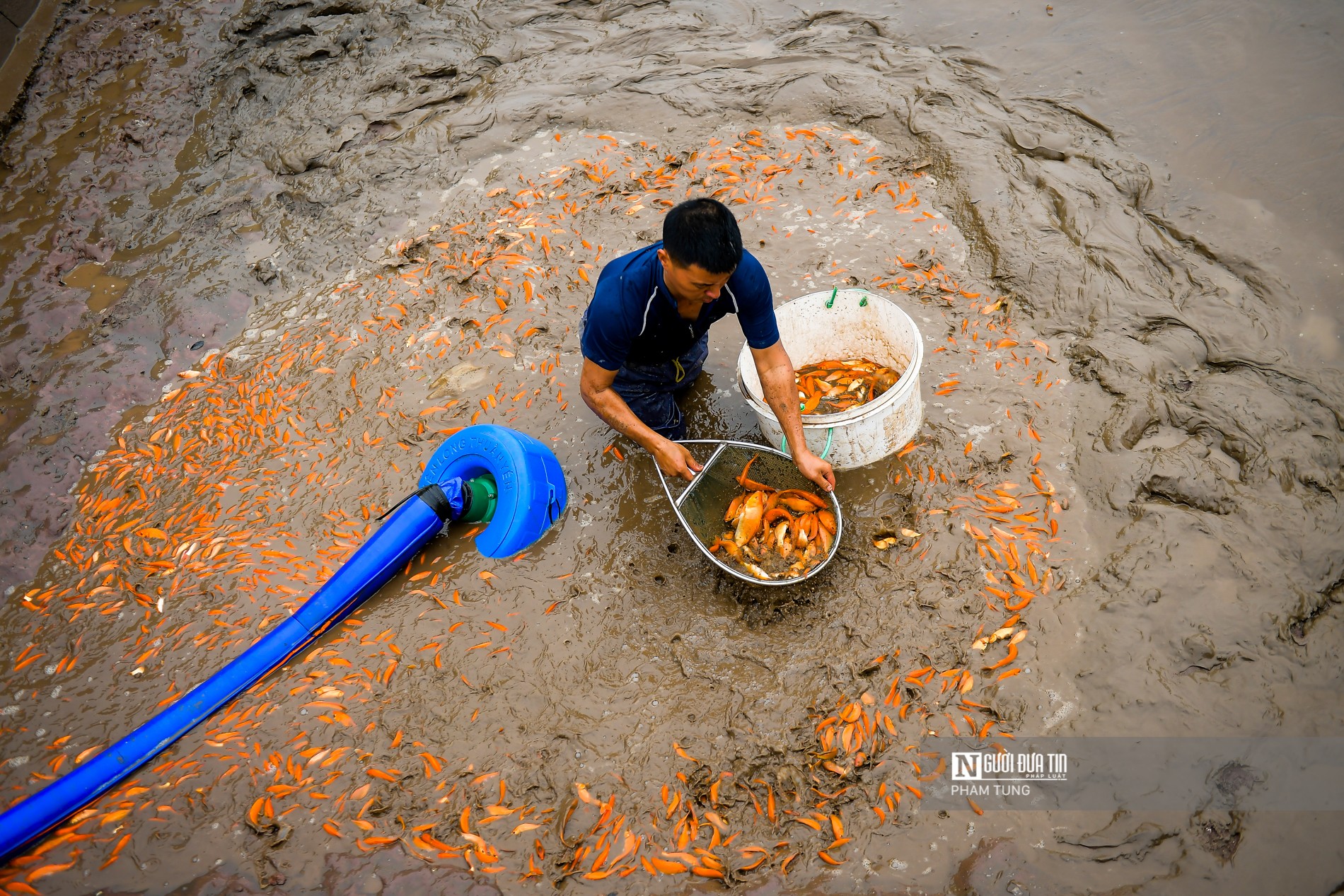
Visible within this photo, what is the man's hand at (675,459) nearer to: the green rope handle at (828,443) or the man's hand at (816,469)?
the man's hand at (816,469)

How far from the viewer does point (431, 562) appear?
12.8 ft

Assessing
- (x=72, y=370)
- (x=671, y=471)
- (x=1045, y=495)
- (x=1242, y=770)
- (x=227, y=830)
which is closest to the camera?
(x=1242, y=770)

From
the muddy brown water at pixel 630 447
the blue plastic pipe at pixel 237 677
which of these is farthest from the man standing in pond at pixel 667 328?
the blue plastic pipe at pixel 237 677

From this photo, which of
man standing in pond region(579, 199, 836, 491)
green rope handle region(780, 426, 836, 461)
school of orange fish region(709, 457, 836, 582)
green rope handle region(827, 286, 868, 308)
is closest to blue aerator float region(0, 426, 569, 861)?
man standing in pond region(579, 199, 836, 491)

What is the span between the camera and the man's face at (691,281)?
9.16ft

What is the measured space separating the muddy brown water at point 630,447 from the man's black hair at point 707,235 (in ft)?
5.17

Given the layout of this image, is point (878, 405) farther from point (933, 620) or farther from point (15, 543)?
point (15, 543)

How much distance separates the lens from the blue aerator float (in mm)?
3197

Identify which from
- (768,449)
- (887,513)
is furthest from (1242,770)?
(768,449)

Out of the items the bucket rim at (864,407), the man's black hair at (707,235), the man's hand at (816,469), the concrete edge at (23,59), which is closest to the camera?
the man's black hair at (707,235)

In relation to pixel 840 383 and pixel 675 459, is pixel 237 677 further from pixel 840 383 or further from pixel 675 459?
pixel 840 383

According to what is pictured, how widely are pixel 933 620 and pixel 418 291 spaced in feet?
12.6

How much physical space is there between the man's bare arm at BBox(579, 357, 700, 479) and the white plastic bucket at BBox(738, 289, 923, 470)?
1.57ft

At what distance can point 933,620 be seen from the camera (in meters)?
3.36
